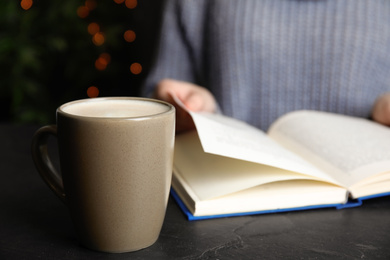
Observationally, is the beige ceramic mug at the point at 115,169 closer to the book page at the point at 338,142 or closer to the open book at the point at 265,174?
the open book at the point at 265,174

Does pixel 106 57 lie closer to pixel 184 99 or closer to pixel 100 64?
pixel 100 64

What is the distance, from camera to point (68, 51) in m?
2.23

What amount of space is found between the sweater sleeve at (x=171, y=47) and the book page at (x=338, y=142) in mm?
406

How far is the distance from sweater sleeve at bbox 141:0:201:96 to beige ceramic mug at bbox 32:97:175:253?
0.68m

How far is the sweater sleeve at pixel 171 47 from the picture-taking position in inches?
43.6

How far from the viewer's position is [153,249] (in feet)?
1.40

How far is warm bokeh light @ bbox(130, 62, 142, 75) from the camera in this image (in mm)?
2262

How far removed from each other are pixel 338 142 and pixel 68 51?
1.82 m

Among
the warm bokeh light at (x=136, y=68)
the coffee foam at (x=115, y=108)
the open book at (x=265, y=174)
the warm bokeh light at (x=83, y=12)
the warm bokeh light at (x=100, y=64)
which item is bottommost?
the warm bokeh light at (x=136, y=68)

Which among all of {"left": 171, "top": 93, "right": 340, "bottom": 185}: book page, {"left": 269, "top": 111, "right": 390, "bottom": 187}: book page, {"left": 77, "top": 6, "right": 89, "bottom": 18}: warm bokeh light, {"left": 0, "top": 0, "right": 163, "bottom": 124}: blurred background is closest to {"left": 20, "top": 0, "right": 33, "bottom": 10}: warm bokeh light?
{"left": 0, "top": 0, "right": 163, "bottom": 124}: blurred background

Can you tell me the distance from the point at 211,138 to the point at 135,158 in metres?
0.14

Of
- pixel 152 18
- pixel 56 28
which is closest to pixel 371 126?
pixel 152 18

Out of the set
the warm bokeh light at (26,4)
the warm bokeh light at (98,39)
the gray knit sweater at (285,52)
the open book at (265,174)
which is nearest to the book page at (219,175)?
the open book at (265,174)

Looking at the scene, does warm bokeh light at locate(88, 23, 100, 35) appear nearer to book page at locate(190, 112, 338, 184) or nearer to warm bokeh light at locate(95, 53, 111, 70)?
warm bokeh light at locate(95, 53, 111, 70)
